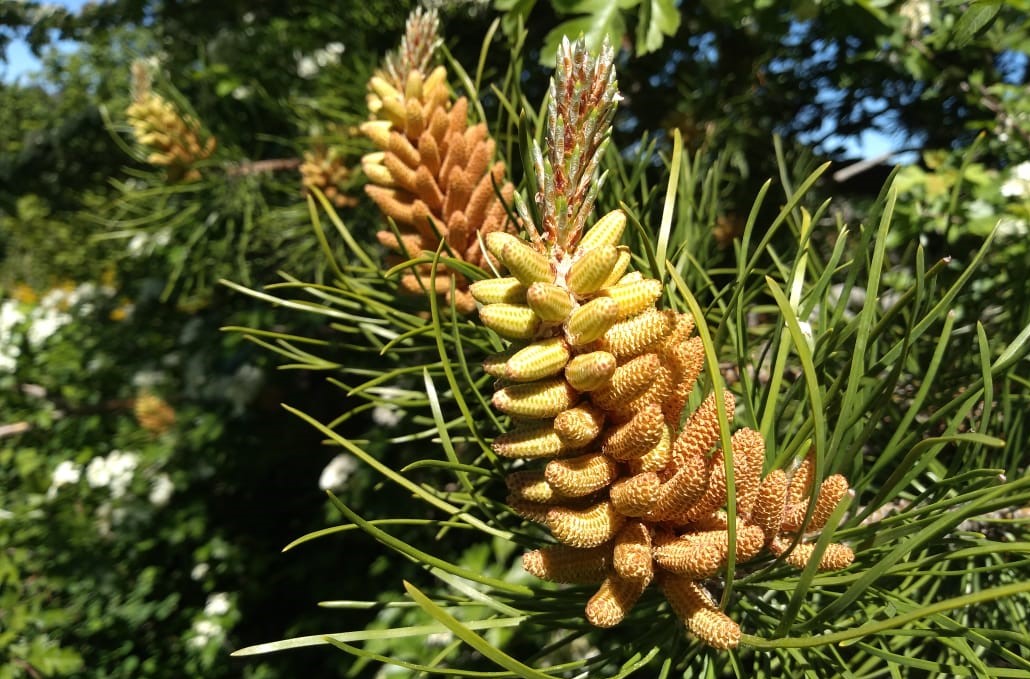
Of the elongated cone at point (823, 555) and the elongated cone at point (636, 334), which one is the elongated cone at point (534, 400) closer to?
the elongated cone at point (636, 334)

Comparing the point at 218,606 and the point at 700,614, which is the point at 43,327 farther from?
the point at 700,614

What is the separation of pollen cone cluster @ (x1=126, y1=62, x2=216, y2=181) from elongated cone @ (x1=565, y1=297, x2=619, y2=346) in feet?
2.97

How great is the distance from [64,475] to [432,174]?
5.68 feet


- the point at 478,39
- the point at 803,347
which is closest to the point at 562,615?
the point at 803,347

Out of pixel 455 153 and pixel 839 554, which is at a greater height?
pixel 455 153

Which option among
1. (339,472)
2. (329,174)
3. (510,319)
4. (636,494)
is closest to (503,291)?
(510,319)

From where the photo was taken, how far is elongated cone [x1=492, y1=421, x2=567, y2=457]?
1.10 feet

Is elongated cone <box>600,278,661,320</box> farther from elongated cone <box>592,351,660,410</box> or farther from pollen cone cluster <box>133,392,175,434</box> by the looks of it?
pollen cone cluster <box>133,392,175,434</box>

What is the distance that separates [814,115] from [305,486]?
155 cm

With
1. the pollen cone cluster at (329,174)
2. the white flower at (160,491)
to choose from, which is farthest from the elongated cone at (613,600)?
the white flower at (160,491)

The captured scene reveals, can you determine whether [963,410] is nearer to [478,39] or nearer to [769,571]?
[769,571]

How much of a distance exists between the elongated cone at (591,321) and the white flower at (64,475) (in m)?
1.90

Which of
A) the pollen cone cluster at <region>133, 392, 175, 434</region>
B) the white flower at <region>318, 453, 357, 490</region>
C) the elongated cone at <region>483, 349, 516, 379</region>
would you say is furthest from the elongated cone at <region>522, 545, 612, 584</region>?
the pollen cone cluster at <region>133, 392, 175, 434</region>

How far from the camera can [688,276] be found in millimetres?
539
